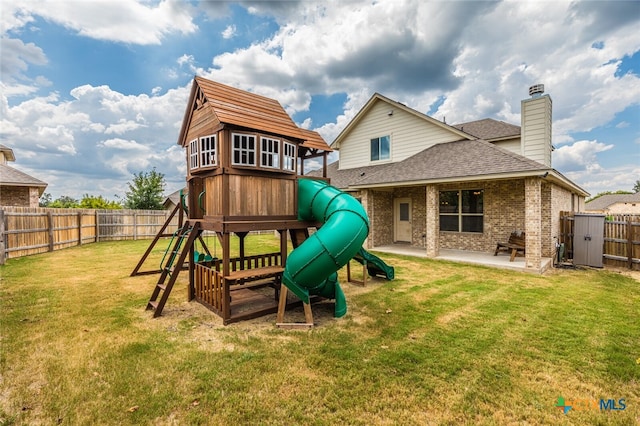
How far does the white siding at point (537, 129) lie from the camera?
33.4ft

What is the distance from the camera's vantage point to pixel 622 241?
946 cm

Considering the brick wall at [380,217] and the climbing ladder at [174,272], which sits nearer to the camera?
the climbing ladder at [174,272]

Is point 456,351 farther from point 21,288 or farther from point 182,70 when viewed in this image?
point 182,70

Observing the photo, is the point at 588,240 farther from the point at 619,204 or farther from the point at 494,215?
the point at 619,204

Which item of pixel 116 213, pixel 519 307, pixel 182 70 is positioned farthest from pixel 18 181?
pixel 519 307

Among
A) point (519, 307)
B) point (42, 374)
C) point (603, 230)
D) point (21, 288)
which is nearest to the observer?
point (42, 374)

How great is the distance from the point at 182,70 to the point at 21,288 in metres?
10.3

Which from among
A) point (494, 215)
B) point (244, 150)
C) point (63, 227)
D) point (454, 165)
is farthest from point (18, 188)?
point (494, 215)

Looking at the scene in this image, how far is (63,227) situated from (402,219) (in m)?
17.5

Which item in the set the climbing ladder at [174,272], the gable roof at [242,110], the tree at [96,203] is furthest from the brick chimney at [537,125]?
the tree at [96,203]

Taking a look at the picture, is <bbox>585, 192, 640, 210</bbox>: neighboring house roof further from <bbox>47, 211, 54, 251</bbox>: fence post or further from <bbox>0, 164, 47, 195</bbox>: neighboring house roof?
<bbox>0, 164, 47, 195</bbox>: neighboring house roof

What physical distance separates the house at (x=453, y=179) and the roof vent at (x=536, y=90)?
3 cm

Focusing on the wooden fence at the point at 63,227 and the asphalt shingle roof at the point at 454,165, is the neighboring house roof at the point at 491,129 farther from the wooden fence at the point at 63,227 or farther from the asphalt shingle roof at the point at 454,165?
the wooden fence at the point at 63,227

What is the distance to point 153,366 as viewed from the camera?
3580mm
